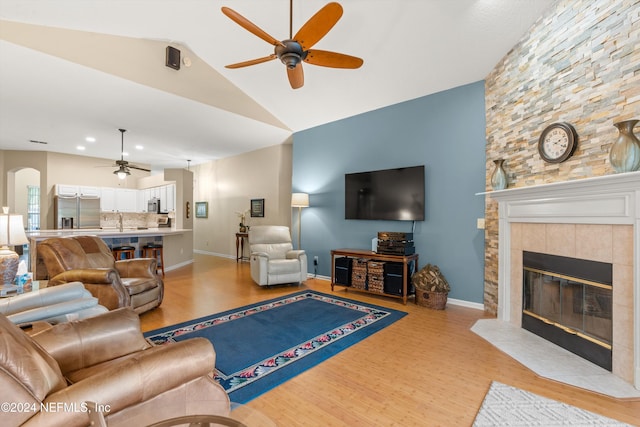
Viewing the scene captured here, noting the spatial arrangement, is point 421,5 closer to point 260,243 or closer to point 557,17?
point 557,17

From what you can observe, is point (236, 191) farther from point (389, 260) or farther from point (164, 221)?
point (389, 260)

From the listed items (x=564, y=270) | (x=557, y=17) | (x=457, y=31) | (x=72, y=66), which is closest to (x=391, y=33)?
(x=457, y=31)

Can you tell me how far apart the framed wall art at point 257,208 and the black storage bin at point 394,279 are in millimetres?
4045

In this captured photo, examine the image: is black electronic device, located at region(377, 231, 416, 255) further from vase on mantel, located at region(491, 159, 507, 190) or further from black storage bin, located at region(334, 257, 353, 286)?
vase on mantel, located at region(491, 159, 507, 190)

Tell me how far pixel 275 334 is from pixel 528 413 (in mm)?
2100

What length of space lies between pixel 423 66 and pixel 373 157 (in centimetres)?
→ 154

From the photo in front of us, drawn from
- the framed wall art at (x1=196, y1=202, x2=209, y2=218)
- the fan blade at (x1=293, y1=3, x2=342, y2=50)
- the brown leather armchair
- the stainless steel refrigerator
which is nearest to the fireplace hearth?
the fan blade at (x1=293, y1=3, x2=342, y2=50)

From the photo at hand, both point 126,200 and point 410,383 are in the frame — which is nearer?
point 410,383

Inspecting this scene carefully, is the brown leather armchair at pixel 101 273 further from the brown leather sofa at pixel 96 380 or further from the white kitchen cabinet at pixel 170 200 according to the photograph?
the white kitchen cabinet at pixel 170 200

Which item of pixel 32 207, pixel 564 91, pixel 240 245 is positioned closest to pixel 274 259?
pixel 240 245

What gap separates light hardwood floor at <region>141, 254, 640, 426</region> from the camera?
181 cm

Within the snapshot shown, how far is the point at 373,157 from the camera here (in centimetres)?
495

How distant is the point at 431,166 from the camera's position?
4.30m

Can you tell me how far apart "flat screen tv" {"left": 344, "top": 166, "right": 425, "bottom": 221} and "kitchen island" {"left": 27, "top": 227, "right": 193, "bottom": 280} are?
3.67 meters
